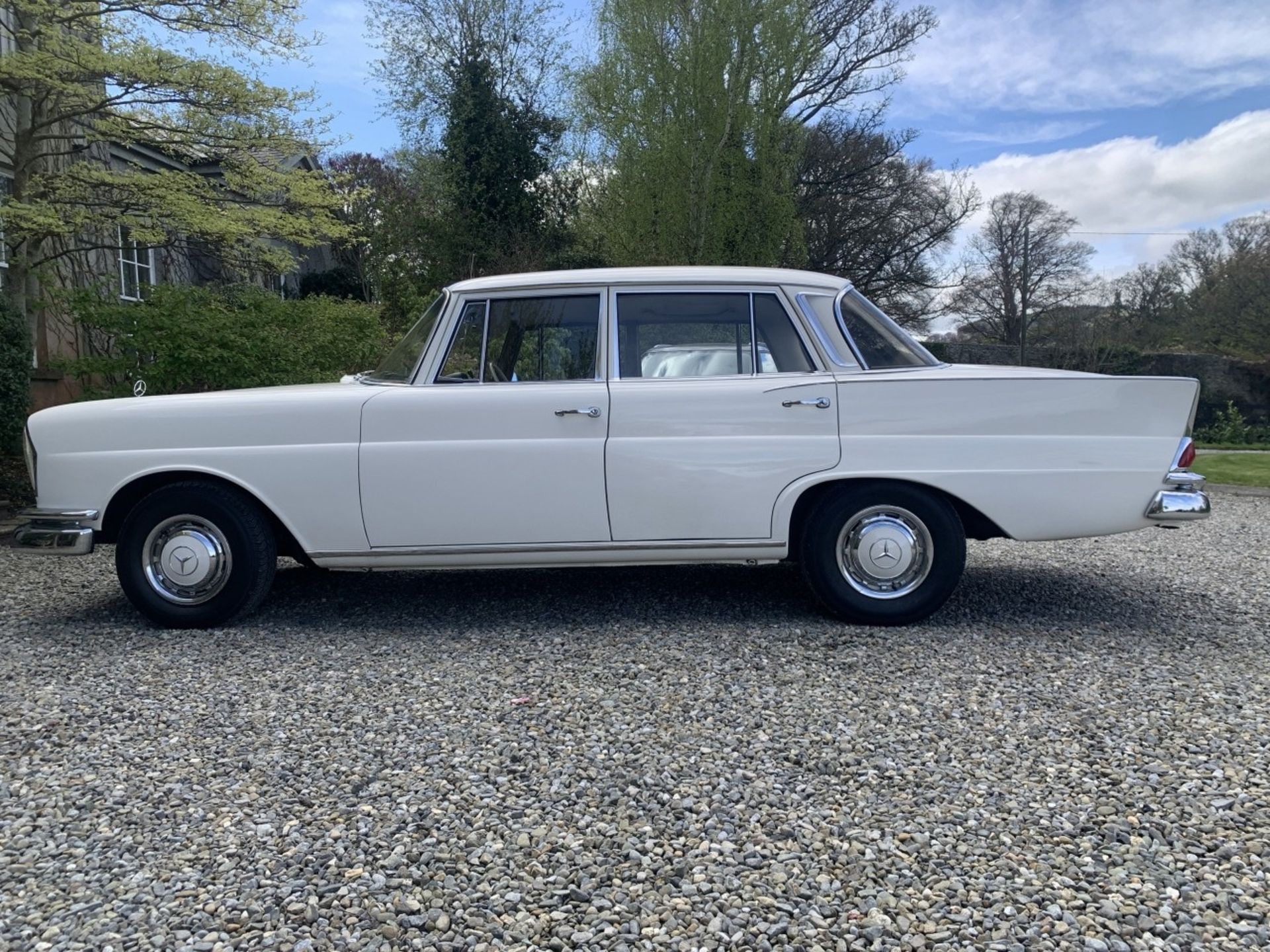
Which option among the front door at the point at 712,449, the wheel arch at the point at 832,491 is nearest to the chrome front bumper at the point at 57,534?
the front door at the point at 712,449

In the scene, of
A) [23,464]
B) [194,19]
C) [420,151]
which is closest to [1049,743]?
[23,464]

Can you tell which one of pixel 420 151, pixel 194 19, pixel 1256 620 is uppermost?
pixel 420 151

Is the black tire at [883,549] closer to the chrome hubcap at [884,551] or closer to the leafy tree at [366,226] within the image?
the chrome hubcap at [884,551]

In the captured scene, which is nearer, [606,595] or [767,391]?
[767,391]

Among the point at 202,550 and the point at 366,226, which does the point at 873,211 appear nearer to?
the point at 366,226

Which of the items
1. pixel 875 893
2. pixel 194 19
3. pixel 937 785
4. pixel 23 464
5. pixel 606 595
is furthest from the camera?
pixel 194 19

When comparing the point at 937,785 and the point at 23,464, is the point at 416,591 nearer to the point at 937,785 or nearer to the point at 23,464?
the point at 937,785

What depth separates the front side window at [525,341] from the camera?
4.28m

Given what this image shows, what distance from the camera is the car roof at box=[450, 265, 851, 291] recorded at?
4340 millimetres

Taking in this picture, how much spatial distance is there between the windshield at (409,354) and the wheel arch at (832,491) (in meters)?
1.93

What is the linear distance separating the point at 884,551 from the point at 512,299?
2186 millimetres

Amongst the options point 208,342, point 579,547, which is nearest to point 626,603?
point 579,547

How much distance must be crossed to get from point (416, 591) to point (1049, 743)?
3.45 meters

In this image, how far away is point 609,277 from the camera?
4383 mm
